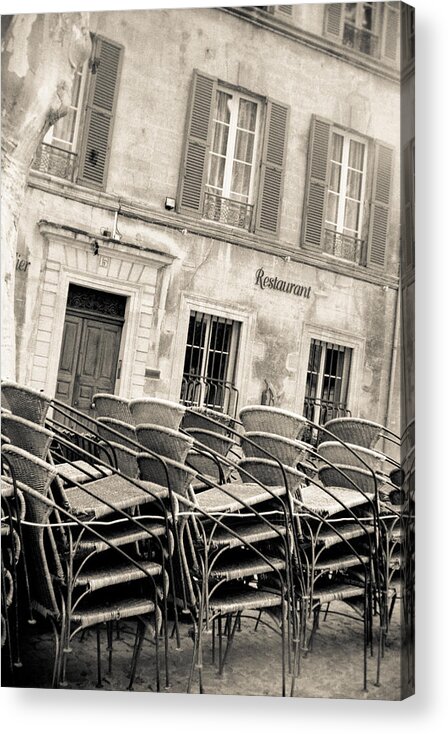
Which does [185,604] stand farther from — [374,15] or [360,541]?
[374,15]

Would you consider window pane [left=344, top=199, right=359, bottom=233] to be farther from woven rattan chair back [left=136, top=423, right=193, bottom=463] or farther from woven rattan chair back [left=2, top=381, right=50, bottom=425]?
woven rattan chair back [left=2, top=381, right=50, bottom=425]

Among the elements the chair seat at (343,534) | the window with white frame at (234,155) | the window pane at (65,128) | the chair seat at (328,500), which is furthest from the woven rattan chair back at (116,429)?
the window pane at (65,128)

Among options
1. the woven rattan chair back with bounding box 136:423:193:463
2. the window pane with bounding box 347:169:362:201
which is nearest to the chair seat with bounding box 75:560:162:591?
the woven rattan chair back with bounding box 136:423:193:463

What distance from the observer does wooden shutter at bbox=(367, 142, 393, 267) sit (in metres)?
4.09

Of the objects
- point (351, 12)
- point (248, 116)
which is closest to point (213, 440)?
point (248, 116)

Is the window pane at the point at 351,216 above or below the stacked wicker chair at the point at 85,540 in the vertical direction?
above

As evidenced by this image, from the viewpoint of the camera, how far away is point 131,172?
409 cm

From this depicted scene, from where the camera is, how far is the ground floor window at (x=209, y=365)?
13.4ft

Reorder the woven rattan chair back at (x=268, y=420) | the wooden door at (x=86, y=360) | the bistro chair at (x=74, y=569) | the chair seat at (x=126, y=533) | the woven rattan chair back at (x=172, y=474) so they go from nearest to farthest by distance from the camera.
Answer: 1. the bistro chair at (x=74, y=569)
2. the chair seat at (x=126, y=533)
3. the woven rattan chair back at (x=172, y=474)
4. the wooden door at (x=86, y=360)
5. the woven rattan chair back at (x=268, y=420)

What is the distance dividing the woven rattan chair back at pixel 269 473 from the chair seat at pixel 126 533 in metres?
0.46

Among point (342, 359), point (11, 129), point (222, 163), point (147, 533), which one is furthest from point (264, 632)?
point (11, 129)

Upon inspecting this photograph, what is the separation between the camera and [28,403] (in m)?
3.89

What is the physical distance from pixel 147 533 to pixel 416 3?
2695 millimetres

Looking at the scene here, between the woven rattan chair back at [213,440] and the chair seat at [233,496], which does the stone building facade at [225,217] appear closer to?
the woven rattan chair back at [213,440]
